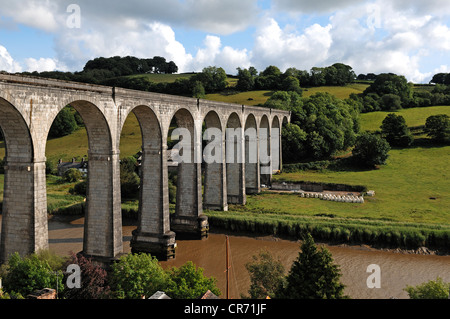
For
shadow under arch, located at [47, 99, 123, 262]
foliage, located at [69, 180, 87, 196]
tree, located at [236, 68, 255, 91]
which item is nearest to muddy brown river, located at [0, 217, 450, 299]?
shadow under arch, located at [47, 99, 123, 262]

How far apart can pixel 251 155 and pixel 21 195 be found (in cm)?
2909

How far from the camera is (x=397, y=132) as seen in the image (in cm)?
6100

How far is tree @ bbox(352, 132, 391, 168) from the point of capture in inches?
2041

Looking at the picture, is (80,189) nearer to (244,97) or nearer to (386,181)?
(386,181)

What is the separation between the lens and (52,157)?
61.8 meters

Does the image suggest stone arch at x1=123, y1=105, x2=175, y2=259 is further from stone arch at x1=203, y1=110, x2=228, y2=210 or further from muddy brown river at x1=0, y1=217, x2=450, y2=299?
stone arch at x1=203, y1=110, x2=228, y2=210

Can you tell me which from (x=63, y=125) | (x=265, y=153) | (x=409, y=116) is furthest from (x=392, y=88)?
(x=63, y=125)

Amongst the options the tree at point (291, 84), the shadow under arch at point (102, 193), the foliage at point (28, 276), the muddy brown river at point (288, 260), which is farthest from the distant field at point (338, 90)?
the foliage at point (28, 276)

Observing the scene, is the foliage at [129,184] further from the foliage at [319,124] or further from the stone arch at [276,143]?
the foliage at [319,124]

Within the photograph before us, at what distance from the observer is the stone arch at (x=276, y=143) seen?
5138 centimetres

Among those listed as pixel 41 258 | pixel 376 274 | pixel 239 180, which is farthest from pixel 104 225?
pixel 239 180

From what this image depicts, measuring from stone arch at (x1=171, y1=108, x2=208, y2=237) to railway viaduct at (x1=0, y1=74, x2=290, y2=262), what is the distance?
82 millimetres

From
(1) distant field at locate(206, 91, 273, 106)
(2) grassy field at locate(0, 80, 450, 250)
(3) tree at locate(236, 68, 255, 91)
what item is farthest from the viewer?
(3) tree at locate(236, 68, 255, 91)
